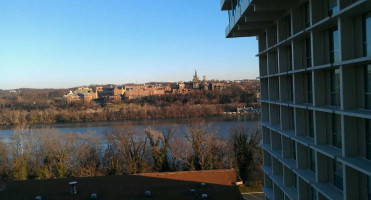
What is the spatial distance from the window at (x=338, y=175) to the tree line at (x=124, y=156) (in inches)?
472

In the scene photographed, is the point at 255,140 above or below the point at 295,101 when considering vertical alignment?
below

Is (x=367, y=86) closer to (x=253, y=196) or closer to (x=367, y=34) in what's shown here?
(x=367, y=34)

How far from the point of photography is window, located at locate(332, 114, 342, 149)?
4734 mm

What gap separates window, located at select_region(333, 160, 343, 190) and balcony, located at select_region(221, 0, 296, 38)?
9.40 feet

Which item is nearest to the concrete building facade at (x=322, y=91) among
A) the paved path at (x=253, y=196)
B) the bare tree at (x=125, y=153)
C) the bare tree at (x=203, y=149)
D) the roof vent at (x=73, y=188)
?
the roof vent at (x=73, y=188)

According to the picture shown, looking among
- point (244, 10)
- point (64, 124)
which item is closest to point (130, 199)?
point (244, 10)

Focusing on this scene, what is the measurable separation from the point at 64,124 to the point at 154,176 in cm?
2788

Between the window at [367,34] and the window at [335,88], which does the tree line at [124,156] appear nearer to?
the window at [335,88]

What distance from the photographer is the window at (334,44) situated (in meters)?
4.68

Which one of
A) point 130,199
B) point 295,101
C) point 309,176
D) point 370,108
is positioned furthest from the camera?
point 130,199

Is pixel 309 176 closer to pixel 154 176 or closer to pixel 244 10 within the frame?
pixel 244 10

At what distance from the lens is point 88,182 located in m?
10.1

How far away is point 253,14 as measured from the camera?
665 cm

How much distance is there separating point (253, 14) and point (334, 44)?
7.35ft
